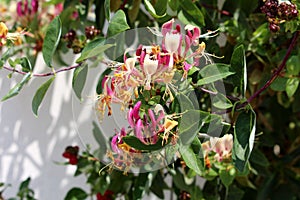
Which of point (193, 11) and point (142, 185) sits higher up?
point (193, 11)

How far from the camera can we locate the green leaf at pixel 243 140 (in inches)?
27.2

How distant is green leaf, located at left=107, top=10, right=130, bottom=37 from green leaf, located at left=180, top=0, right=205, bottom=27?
7.5 inches

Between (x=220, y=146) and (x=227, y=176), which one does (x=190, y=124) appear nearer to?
(x=220, y=146)

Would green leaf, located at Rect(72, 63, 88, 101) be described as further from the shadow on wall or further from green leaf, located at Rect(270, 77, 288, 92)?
the shadow on wall

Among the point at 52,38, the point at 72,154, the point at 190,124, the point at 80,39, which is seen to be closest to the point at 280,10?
the point at 190,124

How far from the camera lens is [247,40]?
1029mm

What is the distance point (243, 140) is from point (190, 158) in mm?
74

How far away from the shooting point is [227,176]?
3.18ft

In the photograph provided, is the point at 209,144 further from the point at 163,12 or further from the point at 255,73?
the point at 255,73

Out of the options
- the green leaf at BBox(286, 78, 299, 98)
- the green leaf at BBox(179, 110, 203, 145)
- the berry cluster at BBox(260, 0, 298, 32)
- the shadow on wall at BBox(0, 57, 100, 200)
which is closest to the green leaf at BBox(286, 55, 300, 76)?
the green leaf at BBox(286, 78, 299, 98)

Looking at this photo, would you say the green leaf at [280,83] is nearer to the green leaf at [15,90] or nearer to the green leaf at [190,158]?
the green leaf at [190,158]

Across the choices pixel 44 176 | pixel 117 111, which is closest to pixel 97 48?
pixel 117 111

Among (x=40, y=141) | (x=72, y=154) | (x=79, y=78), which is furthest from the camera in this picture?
(x=40, y=141)

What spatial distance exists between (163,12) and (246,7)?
13.9 inches
